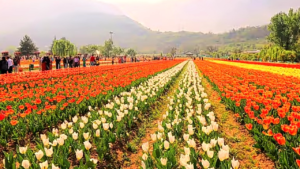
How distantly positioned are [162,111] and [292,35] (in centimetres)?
7725

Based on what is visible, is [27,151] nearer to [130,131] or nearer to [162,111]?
[130,131]

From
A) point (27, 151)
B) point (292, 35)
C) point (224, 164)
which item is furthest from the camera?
point (292, 35)

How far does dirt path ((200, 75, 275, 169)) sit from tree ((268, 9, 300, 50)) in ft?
246

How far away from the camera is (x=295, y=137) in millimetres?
4266

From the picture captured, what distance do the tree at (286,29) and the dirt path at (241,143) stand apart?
2955 inches

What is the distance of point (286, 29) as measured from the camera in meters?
69.4

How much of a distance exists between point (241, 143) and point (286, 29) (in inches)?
3043

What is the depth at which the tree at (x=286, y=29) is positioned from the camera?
69.1 metres

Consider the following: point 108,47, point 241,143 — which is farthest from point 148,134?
point 108,47

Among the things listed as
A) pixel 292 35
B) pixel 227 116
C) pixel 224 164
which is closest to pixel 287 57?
pixel 292 35

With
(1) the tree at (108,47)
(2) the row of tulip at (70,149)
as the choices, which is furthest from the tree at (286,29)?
(1) the tree at (108,47)

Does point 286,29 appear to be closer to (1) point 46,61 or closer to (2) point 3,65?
(1) point 46,61

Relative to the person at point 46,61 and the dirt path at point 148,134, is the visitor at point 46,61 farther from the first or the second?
the dirt path at point 148,134

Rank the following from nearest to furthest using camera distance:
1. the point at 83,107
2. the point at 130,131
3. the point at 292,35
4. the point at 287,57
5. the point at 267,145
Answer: the point at 267,145, the point at 130,131, the point at 83,107, the point at 287,57, the point at 292,35
